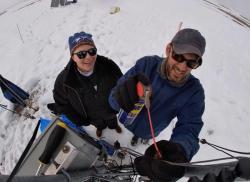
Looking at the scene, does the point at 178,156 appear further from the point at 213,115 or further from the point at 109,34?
the point at 109,34

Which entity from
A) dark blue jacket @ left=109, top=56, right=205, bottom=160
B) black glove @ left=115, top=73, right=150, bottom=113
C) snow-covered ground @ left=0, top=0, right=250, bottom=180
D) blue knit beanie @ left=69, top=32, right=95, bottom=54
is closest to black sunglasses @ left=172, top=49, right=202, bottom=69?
dark blue jacket @ left=109, top=56, right=205, bottom=160

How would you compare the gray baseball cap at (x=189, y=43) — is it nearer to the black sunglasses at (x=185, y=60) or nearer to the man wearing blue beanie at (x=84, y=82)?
the black sunglasses at (x=185, y=60)

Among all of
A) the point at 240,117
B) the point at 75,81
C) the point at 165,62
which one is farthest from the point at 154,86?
the point at 240,117

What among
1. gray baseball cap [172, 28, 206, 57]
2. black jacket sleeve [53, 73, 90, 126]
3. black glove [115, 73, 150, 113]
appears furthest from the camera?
black jacket sleeve [53, 73, 90, 126]

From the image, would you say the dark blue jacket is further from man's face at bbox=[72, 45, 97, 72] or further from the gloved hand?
man's face at bbox=[72, 45, 97, 72]

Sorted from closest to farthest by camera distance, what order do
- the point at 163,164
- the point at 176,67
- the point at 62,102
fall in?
the point at 163,164 < the point at 176,67 < the point at 62,102

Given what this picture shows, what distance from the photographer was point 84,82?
3494 mm

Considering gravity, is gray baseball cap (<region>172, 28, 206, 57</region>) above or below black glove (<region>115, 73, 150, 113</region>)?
above

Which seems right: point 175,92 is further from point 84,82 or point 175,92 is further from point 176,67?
point 84,82

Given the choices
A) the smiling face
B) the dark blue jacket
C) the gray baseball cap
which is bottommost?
the dark blue jacket

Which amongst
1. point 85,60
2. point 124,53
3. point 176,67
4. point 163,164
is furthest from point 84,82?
point 124,53

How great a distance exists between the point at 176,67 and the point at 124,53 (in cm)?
565

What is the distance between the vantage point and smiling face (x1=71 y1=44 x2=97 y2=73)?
334 centimetres

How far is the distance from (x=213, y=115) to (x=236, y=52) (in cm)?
456
